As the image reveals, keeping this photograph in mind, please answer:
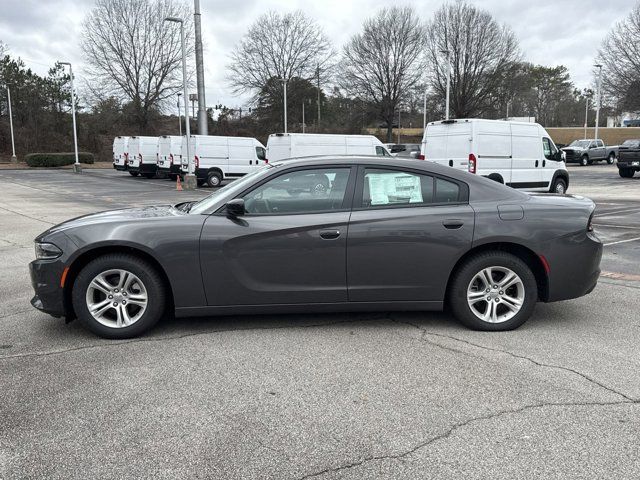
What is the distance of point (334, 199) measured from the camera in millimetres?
4590

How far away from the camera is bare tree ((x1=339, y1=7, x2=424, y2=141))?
52438mm

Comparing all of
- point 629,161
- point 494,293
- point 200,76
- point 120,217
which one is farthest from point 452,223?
point 629,161

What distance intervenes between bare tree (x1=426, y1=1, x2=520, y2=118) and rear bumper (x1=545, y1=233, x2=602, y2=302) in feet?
154

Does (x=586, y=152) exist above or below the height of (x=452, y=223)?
above

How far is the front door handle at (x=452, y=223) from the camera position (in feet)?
14.9

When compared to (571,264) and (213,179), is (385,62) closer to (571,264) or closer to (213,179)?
(213,179)

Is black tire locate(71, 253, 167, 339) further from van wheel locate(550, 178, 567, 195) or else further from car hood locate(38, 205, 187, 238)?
van wheel locate(550, 178, 567, 195)

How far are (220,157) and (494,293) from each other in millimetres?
20780

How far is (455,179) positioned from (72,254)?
125 inches

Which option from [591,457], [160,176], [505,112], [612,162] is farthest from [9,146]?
[591,457]

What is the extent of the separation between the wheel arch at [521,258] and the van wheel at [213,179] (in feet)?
66.6

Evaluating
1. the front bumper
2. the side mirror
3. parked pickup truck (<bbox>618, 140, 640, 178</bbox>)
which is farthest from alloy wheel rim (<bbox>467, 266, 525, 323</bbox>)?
parked pickup truck (<bbox>618, 140, 640, 178</bbox>)

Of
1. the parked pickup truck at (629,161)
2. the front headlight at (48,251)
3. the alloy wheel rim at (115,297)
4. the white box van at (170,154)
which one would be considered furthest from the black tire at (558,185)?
the white box van at (170,154)

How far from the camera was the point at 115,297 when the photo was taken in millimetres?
4465
